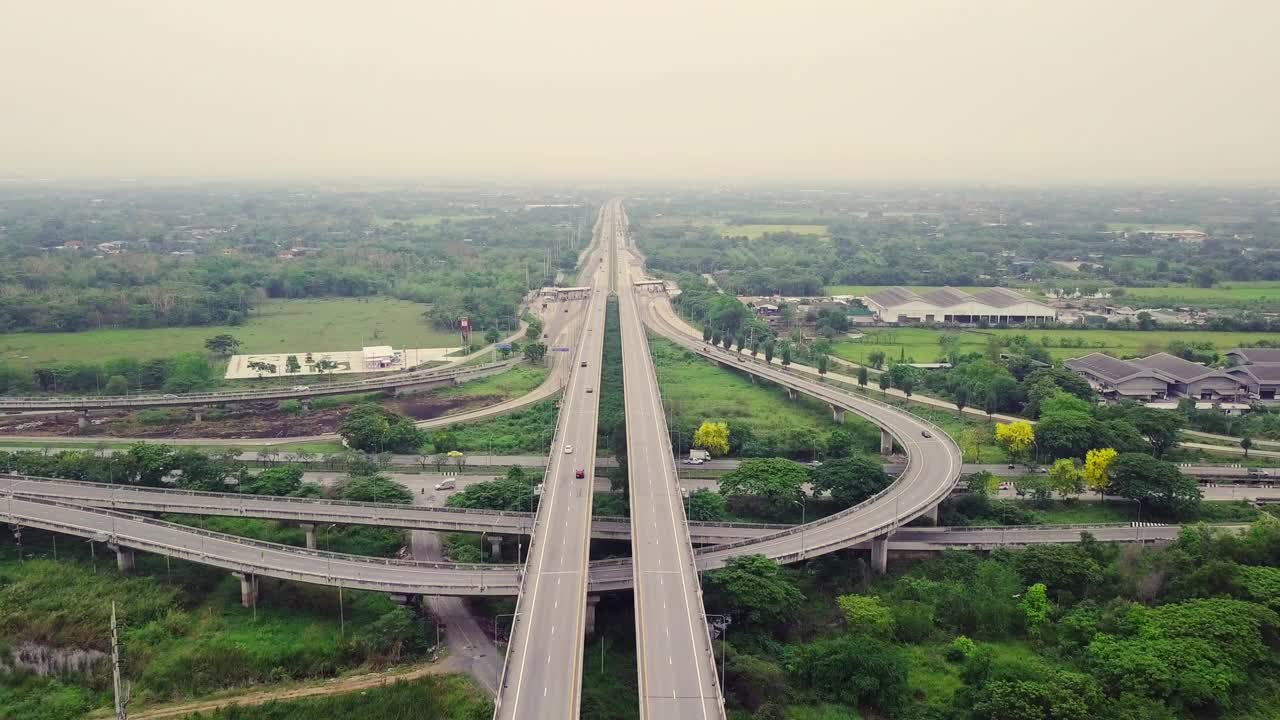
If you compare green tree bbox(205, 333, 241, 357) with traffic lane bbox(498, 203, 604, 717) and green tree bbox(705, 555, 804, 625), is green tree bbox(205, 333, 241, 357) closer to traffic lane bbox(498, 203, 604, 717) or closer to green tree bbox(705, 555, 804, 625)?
traffic lane bbox(498, 203, 604, 717)

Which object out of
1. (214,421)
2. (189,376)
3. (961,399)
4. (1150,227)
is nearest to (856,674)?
(961,399)

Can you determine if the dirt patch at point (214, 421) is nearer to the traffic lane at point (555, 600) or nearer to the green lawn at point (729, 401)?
the green lawn at point (729, 401)

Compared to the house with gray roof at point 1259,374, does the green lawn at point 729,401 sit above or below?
below

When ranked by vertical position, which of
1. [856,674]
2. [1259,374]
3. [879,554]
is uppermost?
[1259,374]

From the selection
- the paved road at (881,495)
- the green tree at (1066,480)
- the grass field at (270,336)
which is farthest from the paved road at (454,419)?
the green tree at (1066,480)

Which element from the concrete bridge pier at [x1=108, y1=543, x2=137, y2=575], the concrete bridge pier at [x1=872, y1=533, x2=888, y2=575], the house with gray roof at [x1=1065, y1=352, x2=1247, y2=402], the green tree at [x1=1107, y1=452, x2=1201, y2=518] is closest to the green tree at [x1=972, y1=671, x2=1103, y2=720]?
the concrete bridge pier at [x1=872, y1=533, x2=888, y2=575]

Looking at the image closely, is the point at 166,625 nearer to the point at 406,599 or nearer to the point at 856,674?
the point at 406,599

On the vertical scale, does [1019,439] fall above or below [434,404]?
above
